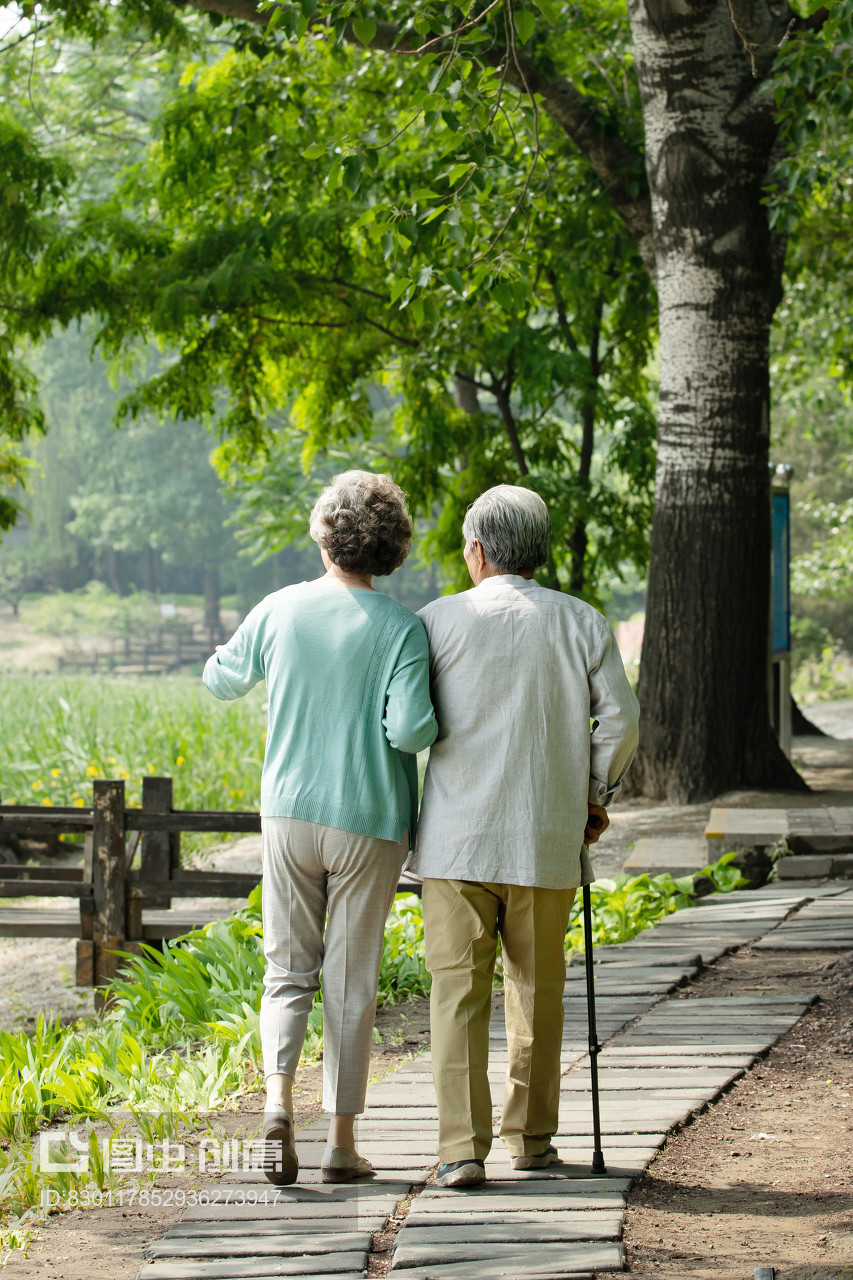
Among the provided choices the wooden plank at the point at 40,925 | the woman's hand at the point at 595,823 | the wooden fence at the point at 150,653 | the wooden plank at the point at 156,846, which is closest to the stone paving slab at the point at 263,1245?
the woman's hand at the point at 595,823

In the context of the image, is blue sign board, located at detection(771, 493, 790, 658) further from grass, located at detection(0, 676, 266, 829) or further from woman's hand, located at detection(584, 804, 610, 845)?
woman's hand, located at detection(584, 804, 610, 845)

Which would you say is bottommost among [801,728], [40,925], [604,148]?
[40,925]

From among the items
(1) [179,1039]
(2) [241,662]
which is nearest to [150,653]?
(1) [179,1039]

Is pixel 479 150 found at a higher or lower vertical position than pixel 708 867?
higher

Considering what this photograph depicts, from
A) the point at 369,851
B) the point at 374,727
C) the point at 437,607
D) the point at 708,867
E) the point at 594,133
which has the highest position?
the point at 594,133

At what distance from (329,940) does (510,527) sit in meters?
1.15

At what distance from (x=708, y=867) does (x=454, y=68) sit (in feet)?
13.3

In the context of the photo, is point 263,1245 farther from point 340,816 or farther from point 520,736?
point 520,736

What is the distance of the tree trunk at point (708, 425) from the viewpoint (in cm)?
916

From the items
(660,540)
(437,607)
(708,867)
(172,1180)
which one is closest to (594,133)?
(660,540)

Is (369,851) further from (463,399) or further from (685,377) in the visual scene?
(463,399)

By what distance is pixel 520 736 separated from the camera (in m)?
3.21

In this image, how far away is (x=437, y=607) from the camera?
3344mm

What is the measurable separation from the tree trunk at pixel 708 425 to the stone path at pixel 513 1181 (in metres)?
4.40
